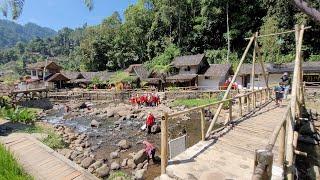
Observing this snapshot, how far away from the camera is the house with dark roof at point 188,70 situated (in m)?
44.2

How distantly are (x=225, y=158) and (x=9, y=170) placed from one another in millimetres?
6305

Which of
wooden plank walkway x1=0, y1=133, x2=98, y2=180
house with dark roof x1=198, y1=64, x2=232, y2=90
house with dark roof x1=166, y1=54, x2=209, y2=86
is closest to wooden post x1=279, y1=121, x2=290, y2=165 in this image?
wooden plank walkway x1=0, y1=133, x2=98, y2=180

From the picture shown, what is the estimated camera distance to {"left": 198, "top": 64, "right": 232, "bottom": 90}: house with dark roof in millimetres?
42062

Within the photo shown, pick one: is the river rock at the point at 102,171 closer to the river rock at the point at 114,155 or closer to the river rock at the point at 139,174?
the river rock at the point at 139,174

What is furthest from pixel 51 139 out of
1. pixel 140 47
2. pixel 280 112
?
pixel 140 47

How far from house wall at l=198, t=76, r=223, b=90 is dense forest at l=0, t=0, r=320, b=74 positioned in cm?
703

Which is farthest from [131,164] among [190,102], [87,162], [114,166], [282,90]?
[190,102]

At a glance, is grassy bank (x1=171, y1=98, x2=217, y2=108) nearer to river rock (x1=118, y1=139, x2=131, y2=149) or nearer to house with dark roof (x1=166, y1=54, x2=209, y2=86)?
house with dark roof (x1=166, y1=54, x2=209, y2=86)

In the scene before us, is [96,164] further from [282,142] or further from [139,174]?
[282,142]

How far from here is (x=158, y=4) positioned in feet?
198

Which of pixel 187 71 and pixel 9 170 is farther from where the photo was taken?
pixel 187 71

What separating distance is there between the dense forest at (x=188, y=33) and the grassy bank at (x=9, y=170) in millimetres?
40147

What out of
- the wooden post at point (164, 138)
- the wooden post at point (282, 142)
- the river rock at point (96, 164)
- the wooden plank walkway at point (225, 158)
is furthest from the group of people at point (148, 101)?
the wooden post at point (282, 142)

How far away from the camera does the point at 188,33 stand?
58.3m
